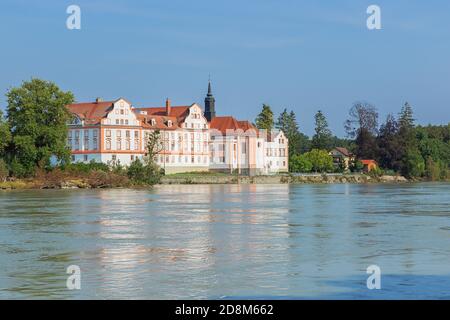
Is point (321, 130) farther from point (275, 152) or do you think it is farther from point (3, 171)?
point (3, 171)

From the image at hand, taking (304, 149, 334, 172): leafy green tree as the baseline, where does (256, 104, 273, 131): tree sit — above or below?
above

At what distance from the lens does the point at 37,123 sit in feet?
296

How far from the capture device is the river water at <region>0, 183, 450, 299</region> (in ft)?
54.2

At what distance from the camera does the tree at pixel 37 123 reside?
88.9 meters

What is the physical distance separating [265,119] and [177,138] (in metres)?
37.1

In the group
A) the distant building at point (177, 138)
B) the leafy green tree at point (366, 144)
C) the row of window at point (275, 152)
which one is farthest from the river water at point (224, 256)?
the row of window at point (275, 152)

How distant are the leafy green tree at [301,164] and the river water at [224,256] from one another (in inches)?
4601

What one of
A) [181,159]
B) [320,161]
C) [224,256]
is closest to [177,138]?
[181,159]

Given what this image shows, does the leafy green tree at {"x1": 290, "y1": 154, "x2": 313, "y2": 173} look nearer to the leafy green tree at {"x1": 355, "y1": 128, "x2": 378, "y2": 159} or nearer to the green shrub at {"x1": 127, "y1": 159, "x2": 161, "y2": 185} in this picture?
the leafy green tree at {"x1": 355, "y1": 128, "x2": 378, "y2": 159}

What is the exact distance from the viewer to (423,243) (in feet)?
82.8

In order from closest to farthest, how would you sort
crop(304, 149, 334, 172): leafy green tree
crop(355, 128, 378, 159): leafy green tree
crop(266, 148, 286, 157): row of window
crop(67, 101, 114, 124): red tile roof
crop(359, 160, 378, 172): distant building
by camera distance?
crop(67, 101, 114, 124): red tile roof → crop(355, 128, 378, 159): leafy green tree → crop(359, 160, 378, 172): distant building → crop(266, 148, 286, 157): row of window → crop(304, 149, 334, 172): leafy green tree

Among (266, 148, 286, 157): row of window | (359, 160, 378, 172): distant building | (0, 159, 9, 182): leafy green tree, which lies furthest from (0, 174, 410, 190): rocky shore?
(266, 148, 286, 157): row of window

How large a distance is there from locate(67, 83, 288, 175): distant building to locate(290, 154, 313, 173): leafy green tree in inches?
66.7
